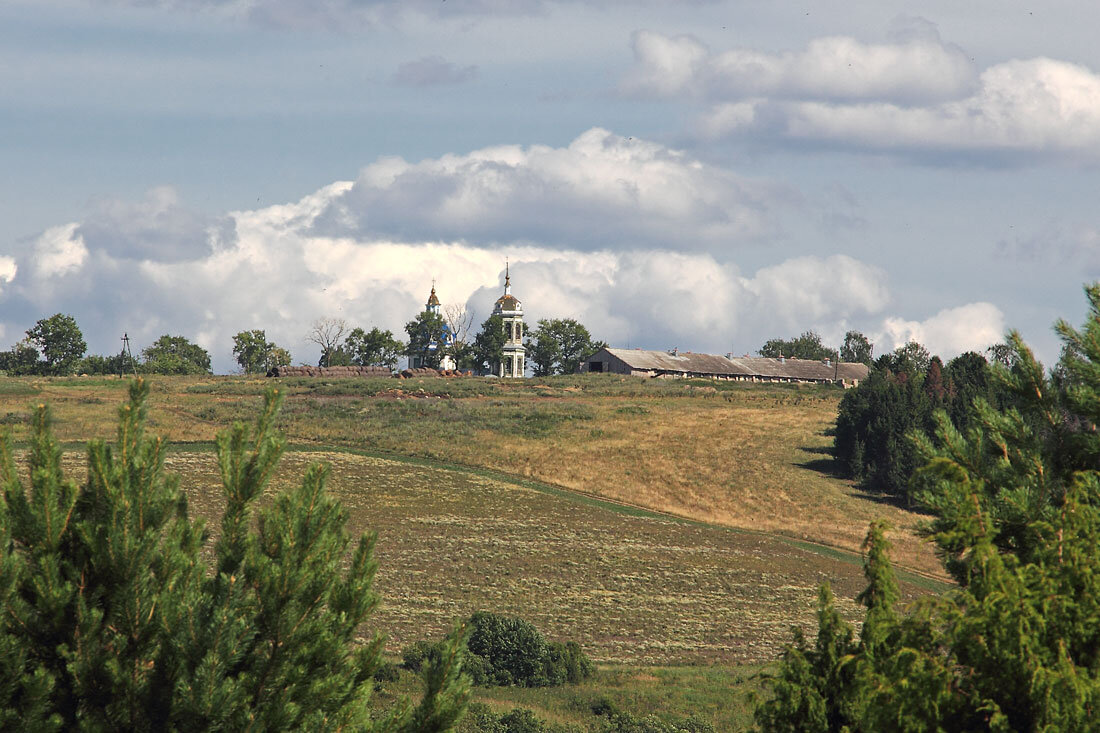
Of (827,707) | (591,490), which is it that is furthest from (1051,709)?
(591,490)

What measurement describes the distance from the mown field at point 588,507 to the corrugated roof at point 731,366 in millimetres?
34948

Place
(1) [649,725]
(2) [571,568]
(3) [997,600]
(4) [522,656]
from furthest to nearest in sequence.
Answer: (2) [571,568] < (4) [522,656] < (1) [649,725] < (3) [997,600]

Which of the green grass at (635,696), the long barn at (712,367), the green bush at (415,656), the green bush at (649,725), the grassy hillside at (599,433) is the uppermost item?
the long barn at (712,367)

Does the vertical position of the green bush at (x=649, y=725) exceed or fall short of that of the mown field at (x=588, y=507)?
it falls short

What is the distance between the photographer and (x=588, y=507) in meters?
63.8

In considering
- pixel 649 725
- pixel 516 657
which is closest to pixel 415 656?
pixel 516 657

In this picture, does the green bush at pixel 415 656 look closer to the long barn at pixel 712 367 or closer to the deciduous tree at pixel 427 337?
the long barn at pixel 712 367

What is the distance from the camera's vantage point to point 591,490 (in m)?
68.8

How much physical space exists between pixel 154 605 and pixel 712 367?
13594 cm

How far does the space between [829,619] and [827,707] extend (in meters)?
1.07

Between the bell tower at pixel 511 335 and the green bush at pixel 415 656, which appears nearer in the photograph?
the green bush at pixel 415 656

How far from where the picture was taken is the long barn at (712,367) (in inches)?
5566

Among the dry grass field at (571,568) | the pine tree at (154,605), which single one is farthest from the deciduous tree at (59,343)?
the pine tree at (154,605)

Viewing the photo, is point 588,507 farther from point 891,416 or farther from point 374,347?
point 374,347
